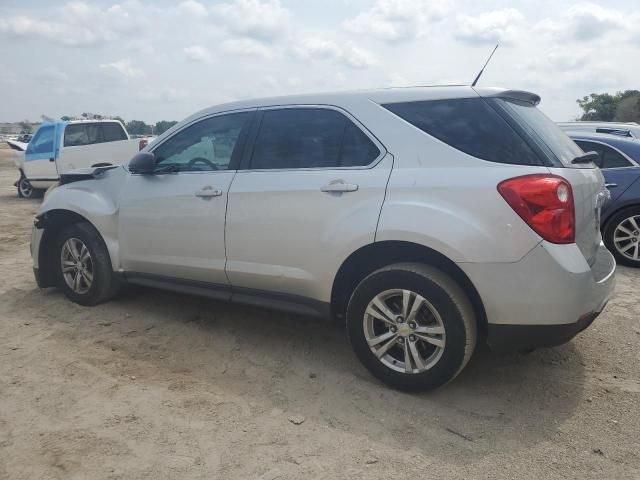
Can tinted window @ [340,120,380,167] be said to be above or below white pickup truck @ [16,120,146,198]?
above

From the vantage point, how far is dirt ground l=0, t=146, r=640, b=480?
2.61m

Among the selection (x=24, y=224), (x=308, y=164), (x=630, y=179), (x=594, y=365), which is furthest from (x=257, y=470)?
(x=24, y=224)

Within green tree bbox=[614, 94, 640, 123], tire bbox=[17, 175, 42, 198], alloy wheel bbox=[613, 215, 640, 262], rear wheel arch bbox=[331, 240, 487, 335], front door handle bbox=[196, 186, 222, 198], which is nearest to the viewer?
rear wheel arch bbox=[331, 240, 487, 335]

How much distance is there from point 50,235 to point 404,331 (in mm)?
3567

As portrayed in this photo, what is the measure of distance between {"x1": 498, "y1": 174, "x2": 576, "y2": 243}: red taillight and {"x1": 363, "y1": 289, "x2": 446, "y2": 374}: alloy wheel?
0.71 m

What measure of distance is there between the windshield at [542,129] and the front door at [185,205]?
1856 mm

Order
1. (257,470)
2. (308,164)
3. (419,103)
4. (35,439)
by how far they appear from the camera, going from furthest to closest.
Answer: (308,164) < (419,103) < (35,439) < (257,470)

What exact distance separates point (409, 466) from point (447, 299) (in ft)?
2.94

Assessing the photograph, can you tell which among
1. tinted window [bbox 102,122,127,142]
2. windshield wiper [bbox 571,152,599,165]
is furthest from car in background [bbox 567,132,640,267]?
tinted window [bbox 102,122,127,142]

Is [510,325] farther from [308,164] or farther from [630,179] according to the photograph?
[630,179]

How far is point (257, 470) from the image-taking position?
2564mm

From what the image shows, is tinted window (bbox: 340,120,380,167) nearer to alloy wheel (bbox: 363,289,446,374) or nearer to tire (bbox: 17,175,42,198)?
alloy wheel (bbox: 363,289,446,374)

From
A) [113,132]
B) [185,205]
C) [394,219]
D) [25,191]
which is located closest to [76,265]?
[185,205]

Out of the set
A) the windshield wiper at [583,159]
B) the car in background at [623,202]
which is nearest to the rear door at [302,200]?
the windshield wiper at [583,159]
